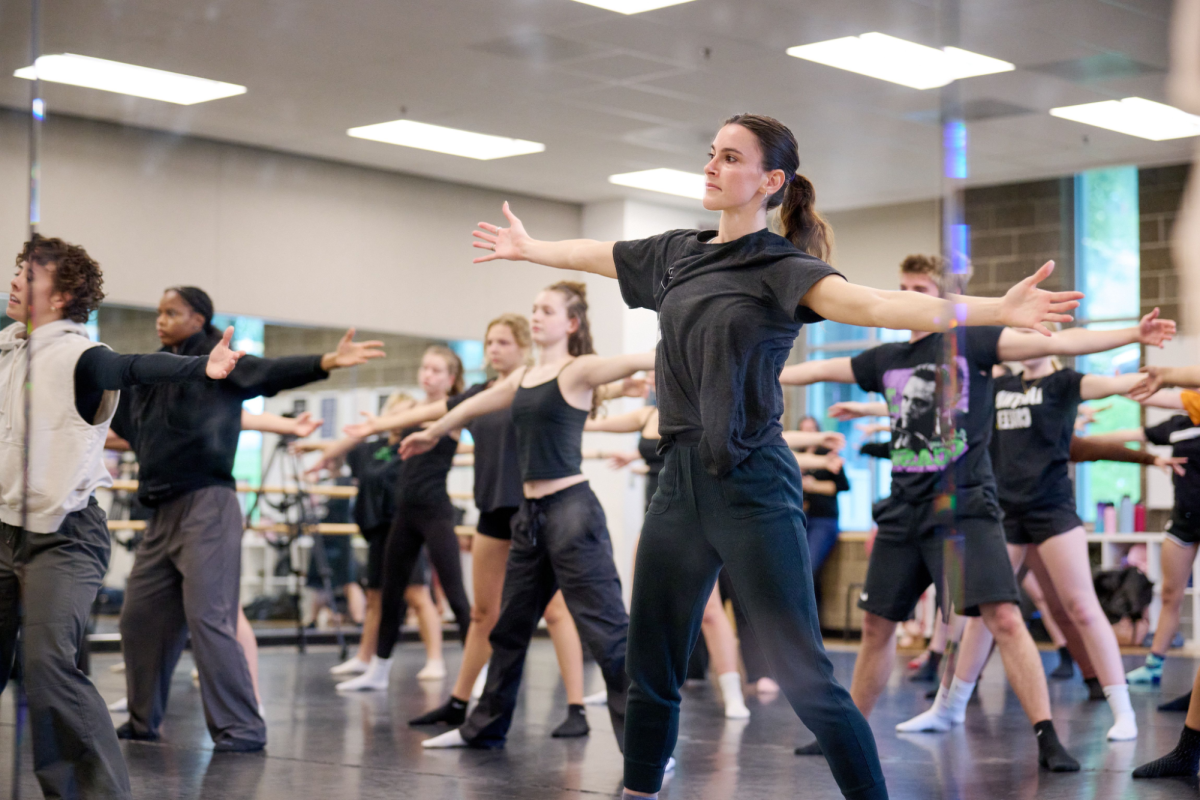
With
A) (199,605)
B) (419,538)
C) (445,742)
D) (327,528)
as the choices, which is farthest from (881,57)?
(327,528)

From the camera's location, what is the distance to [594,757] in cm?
446

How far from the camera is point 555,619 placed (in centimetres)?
518

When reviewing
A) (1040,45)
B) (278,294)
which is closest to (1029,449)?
(1040,45)

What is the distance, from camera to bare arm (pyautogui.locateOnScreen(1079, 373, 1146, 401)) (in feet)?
14.6

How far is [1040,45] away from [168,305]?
288 cm

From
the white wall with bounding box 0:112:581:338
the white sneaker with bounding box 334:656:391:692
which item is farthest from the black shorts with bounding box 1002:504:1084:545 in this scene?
the white wall with bounding box 0:112:581:338

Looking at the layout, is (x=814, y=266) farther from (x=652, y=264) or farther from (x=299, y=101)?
(x=299, y=101)

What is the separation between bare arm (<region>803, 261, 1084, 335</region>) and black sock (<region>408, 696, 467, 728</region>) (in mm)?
3065

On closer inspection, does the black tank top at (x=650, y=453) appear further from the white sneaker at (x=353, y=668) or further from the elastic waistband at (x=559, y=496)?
the white sneaker at (x=353, y=668)

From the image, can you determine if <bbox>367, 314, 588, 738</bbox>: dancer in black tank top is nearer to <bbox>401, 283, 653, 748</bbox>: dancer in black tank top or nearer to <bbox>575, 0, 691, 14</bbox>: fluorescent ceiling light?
<bbox>401, 283, 653, 748</bbox>: dancer in black tank top

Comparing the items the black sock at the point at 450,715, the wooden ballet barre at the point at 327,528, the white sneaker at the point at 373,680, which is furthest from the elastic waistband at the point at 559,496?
the wooden ballet barre at the point at 327,528

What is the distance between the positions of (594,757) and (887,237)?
24.0 feet

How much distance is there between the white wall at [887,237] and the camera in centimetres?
1088

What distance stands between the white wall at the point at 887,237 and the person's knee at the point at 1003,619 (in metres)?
6.74
